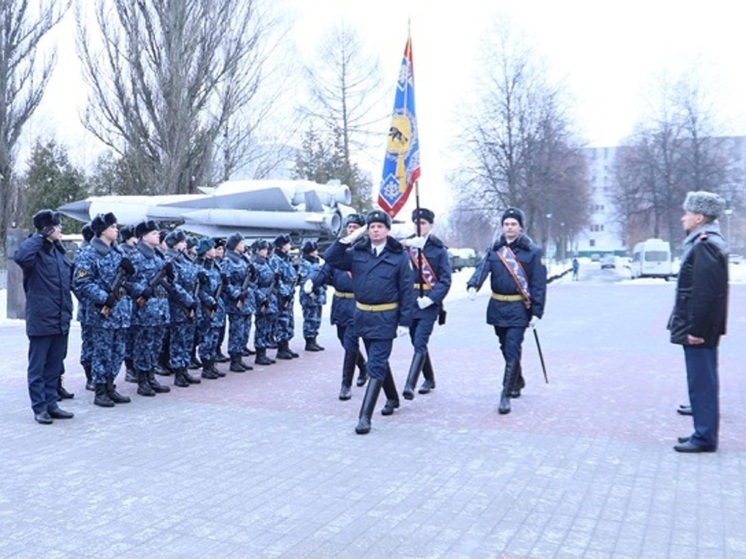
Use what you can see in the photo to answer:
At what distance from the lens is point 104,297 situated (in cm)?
704

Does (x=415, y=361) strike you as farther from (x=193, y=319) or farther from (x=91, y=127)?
(x=91, y=127)

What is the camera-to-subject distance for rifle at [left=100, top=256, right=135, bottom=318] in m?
7.28

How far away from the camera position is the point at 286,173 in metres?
37.4

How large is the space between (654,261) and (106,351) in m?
38.2

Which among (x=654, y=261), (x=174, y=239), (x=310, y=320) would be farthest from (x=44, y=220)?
(x=654, y=261)

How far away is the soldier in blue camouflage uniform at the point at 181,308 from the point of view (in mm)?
8352

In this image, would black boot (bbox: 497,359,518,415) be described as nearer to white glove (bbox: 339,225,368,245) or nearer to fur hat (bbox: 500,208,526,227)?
fur hat (bbox: 500,208,526,227)

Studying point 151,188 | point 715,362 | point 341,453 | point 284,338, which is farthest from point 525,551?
point 151,188

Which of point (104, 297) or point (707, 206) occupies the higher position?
point (707, 206)

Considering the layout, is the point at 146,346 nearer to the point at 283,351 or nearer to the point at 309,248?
the point at 283,351

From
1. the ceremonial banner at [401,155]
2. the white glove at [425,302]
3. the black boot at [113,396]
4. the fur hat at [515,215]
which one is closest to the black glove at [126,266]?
the black boot at [113,396]

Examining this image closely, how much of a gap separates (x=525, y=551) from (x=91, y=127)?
81.3 ft

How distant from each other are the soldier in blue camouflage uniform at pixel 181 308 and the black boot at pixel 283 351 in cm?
205

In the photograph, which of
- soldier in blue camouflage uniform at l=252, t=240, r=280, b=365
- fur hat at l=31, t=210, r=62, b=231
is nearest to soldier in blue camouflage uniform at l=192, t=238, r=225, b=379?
soldier in blue camouflage uniform at l=252, t=240, r=280, b=365
